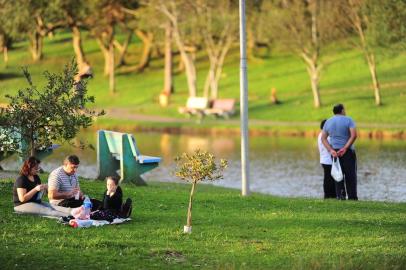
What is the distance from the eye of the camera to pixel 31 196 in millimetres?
16109

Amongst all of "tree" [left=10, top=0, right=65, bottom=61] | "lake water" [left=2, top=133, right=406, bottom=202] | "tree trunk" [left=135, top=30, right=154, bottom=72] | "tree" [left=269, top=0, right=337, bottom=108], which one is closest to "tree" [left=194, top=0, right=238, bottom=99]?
"tree" [left=269, top=0, right=337, bottom=108]

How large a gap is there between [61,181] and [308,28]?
1490 inches

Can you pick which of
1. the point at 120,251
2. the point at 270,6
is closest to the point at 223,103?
the point at 270,6

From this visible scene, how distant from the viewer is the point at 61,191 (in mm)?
16688

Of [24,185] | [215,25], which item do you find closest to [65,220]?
[24,185]

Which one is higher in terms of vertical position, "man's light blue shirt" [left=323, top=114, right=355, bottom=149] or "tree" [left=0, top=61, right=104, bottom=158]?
"tree" [left=0, top=61, right=104, bottom=158]

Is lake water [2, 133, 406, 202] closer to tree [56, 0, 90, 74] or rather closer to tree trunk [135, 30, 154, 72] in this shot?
tree [56, 0, 90, 74]

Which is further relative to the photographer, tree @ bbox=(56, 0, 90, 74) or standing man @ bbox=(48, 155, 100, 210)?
tree @ bbox=(56, 0, 90, 74)

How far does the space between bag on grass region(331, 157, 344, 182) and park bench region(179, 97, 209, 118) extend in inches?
1221

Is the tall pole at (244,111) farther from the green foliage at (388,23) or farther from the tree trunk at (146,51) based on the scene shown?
the tree trunk at (146,51)

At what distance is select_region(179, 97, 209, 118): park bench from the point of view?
53156mm

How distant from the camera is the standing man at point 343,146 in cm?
2156

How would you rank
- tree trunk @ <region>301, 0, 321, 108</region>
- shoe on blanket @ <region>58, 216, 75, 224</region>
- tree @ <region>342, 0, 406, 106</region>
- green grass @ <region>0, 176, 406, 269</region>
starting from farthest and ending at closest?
tree trunk @ <region>301, 0, 321, 108</region> < tree @ <region>342, 0, 406, 106</region> < shoe on blanket @ <region>58, 216, 75, 224</region> < green grass @ <region>0, 176, 406, 269</region>

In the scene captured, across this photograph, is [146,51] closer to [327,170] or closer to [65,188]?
[327,170]
